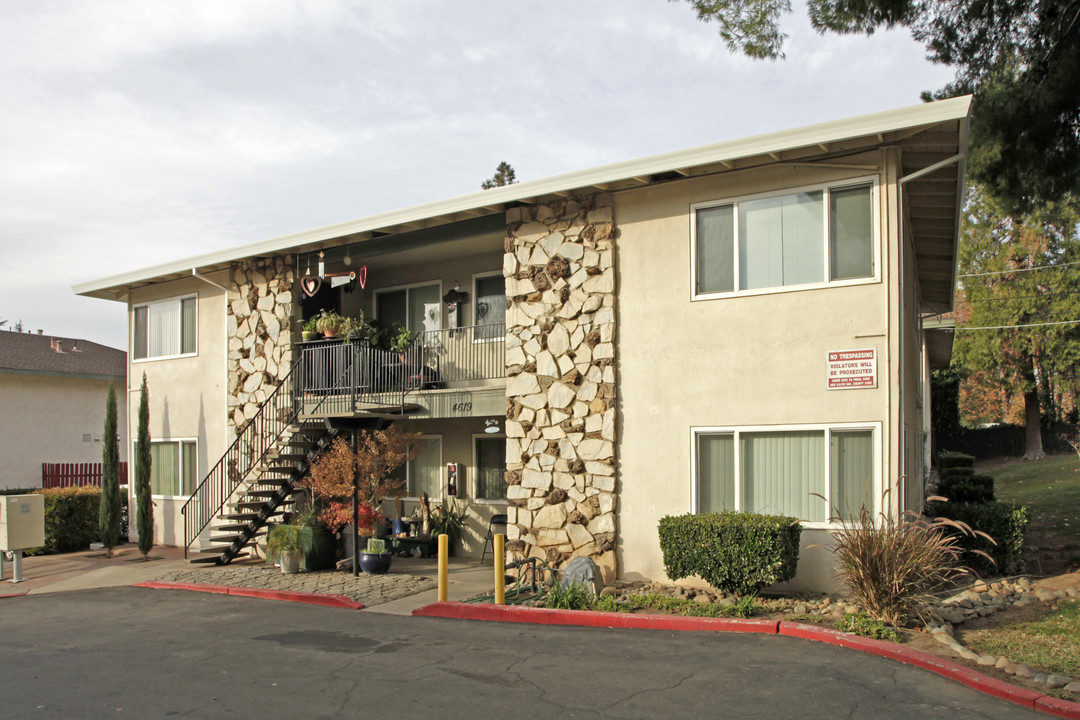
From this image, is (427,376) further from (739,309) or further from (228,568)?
(739,309)

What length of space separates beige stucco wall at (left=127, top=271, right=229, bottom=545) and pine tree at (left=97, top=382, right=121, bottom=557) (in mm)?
1261

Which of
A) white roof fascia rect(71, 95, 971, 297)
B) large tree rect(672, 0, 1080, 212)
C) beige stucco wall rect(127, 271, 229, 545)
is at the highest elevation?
large tree rect(672, 0, 1080, 212)

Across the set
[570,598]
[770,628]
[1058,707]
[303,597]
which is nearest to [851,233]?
[770,628]

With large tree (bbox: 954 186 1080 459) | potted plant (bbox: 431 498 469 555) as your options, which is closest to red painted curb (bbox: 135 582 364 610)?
potted plant (bbox: 431 498 469 555)

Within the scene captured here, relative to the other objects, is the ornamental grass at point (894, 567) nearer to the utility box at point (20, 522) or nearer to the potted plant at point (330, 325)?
the potted plant at point (330, 325)

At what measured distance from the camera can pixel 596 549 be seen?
12.4 m

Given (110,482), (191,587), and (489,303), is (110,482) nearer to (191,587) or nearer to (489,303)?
(191,587)

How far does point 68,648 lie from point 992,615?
1021 cm

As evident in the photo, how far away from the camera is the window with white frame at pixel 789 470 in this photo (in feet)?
35.2

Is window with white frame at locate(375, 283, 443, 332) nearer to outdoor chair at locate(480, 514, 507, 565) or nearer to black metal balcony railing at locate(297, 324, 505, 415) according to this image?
black metal balcony railing at locate(297, 324, 505, 415)

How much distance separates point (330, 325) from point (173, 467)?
5481mm

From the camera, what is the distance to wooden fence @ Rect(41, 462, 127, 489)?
Result: 23422 millimetres

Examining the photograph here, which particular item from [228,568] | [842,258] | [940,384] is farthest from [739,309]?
[940,384]

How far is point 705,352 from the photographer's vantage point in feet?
38.8
